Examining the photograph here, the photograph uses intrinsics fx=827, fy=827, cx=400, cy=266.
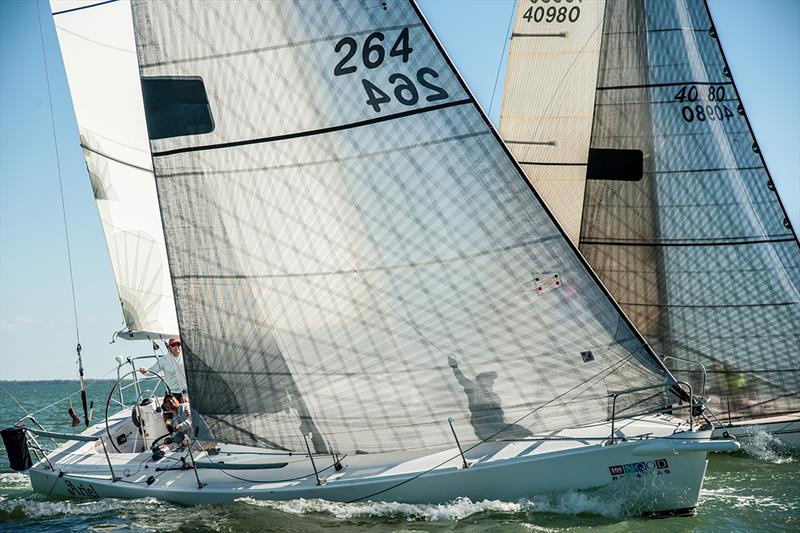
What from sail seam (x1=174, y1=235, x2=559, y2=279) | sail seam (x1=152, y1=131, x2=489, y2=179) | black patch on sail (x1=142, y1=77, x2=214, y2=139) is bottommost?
sail seam (x1=174, y1=235, x2=559, y2=279)

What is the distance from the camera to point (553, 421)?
850 cm

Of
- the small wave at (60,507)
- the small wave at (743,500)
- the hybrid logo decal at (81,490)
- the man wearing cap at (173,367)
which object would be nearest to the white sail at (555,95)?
the small wave at (743,500)

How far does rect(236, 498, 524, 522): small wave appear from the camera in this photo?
27.3ft

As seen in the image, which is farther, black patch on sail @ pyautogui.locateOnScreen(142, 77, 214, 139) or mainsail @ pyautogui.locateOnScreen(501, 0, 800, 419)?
mainsail @ pyautogui.locateOnScreen(501, 0, 800, 419)

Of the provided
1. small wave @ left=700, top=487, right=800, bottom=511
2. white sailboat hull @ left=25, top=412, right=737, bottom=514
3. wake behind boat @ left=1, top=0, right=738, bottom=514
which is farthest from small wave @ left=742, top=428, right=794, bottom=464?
white sailboat hull @ left=25, top=412, right=737, bottom=514

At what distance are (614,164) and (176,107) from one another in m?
6.99

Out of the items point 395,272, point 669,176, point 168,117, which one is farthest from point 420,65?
point 669,176

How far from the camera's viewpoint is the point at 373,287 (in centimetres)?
881

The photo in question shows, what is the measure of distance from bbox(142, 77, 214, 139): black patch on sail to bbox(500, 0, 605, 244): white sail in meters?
5.96

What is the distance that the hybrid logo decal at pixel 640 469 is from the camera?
804 centimetres

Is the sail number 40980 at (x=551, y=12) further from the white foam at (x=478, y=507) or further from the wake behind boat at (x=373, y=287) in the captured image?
the white foam at (x=478, y=507)

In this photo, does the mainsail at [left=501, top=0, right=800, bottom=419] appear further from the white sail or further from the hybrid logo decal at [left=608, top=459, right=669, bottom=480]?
the hybrid logo decal at [left=608, top=459, right=669, bottom=480]

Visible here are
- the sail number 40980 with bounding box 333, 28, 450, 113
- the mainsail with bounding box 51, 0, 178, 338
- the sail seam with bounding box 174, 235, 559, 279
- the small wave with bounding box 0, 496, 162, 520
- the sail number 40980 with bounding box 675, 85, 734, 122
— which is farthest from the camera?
the mainsail with bounding box 51, 0, 178, 338

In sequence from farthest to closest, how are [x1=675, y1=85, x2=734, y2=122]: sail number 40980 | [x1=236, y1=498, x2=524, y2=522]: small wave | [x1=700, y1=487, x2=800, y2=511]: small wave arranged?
[x1=675, y1=85, x2=734, y2=122]: sail number 40980, [x1=700, y1=487, x2=800, y2=511]: small wave, [x1=236, y1=498, x2=524, y2=522]: small wave
